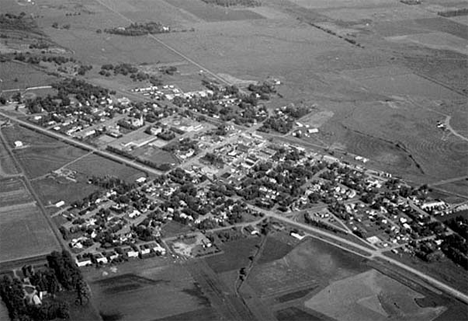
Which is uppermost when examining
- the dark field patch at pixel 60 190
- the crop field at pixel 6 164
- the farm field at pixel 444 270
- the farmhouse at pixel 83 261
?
the crop field at pixel 6 164

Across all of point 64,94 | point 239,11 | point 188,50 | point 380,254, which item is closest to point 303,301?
point 380,254

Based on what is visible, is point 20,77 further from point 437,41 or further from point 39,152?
point 437,41

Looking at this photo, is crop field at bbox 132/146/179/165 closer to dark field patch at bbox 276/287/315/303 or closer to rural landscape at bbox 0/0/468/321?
rural landscape at bbox 0/0/468/321

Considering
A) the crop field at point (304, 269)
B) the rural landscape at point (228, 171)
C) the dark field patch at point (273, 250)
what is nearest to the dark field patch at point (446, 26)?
the rural landscape at point (228, 171)

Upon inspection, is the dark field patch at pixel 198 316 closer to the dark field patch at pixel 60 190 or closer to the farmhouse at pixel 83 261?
the farmhouse at pixel 83 261

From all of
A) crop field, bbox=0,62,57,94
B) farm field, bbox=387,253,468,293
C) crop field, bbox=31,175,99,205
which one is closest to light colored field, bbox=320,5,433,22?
crop field, bbox=0,62,57,94
